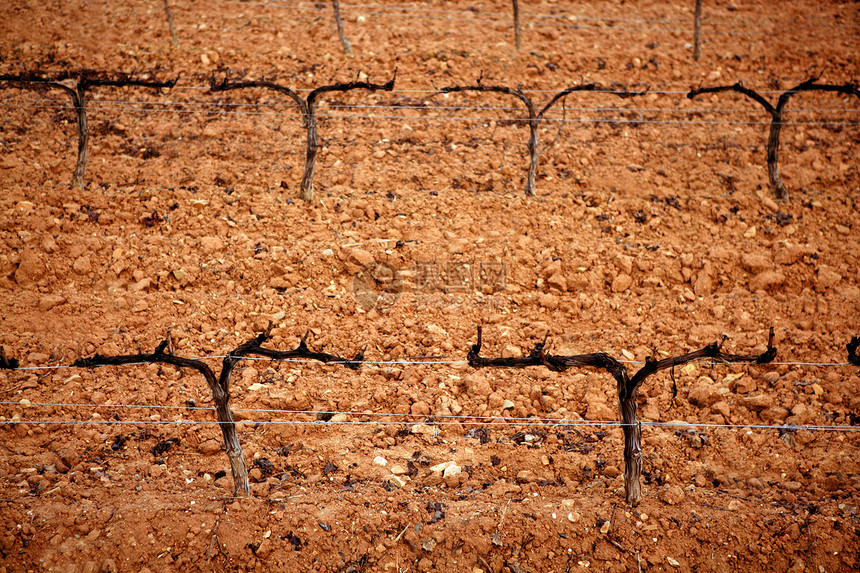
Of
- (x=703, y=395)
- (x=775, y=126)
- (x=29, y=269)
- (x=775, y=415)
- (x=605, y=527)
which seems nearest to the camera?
(x=605, y=527)

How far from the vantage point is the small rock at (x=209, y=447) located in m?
4.75

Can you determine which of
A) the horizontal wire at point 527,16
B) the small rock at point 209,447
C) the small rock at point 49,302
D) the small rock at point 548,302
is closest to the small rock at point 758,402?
the small rock at point 548,302

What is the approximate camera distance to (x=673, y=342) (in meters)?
5.91

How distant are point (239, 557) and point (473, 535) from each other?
5.40 feet

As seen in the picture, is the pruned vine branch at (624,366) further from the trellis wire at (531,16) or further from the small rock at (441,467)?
the trellis wire at (531,16)

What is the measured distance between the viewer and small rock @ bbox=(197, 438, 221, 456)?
475 centimetres

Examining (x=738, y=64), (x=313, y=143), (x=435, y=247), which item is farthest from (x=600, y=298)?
(x=738, y=64)

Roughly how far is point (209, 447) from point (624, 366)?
11.3 feet

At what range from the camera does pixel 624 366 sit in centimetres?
402

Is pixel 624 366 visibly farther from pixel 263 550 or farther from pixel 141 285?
pixel 141 285

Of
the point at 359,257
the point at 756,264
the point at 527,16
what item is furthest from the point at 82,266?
the point at 527,16

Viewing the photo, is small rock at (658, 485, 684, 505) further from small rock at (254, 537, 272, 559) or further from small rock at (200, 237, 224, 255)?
small rock at (200, 237, 224, 255)
